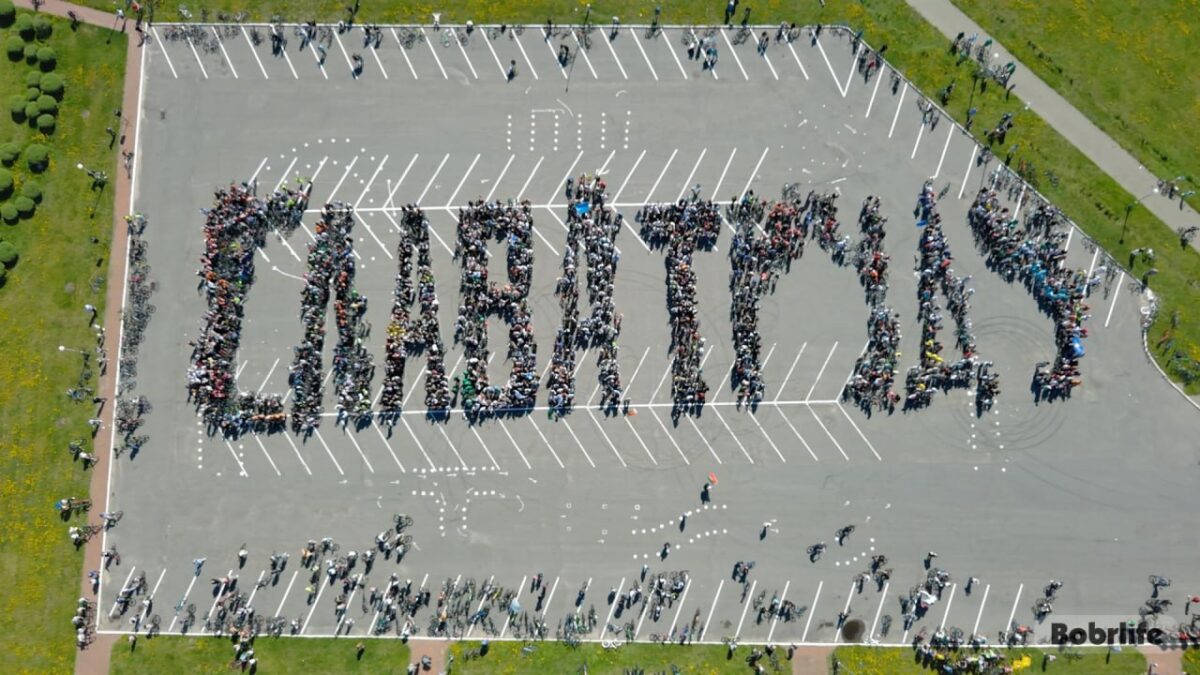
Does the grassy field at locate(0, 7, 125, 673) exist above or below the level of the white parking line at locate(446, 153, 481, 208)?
below

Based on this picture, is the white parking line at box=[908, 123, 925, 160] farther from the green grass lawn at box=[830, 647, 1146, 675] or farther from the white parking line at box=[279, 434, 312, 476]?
the white parking line at box=[279, 434, 312, 476]

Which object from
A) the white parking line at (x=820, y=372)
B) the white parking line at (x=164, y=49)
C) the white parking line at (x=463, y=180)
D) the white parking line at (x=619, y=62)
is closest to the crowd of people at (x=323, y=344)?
the white parking line at (x=463, y=180)

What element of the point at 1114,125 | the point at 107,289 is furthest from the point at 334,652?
the point at 1114,125

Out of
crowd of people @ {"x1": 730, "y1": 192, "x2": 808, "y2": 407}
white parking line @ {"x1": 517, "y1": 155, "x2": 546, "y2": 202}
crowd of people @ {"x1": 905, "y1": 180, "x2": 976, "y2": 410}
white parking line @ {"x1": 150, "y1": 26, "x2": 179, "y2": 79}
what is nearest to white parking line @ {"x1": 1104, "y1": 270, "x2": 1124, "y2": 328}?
crowd of people @ {"x1": 905, "y1": 180, "x2": 976, "y2": 410}

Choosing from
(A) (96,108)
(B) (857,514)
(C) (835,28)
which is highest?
(C) (835,28)

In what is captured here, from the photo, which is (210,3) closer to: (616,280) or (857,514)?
(616,280)

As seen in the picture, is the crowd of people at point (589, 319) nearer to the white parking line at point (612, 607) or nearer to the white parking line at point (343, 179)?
the white parking line at point (612, 607)
